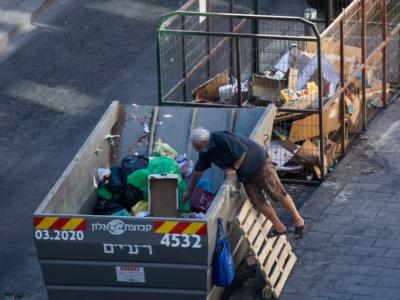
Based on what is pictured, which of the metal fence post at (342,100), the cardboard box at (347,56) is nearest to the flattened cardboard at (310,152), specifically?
the metal fence post at (342,100)

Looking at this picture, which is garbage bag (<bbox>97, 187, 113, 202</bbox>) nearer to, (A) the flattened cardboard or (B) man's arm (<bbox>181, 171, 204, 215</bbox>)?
(B) man's arm (<bbox>181, 171, 204, 215</bbox>)

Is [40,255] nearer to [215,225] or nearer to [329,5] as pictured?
[215,225]

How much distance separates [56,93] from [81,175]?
17.1 ft

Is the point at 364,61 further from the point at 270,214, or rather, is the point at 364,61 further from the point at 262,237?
the point at 262,237

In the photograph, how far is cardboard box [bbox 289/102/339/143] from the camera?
9234mm

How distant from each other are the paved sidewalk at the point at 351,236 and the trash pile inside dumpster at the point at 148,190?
3.09 ft

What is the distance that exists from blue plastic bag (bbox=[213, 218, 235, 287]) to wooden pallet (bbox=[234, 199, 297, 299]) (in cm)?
33

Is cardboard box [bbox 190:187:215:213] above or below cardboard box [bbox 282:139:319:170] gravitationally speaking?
above

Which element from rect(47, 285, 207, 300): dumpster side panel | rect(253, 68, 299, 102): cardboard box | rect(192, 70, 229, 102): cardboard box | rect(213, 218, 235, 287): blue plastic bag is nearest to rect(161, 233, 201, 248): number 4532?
rect(213, 218, 235, 287): blue plastic bag

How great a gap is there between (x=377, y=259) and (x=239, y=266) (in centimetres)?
147

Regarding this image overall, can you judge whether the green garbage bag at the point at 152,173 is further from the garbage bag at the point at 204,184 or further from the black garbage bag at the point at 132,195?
the garbage bag at the point at 204,184

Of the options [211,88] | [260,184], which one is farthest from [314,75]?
[260,184]

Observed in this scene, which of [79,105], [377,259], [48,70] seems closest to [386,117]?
[377,259]

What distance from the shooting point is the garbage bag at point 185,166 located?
8.09m
